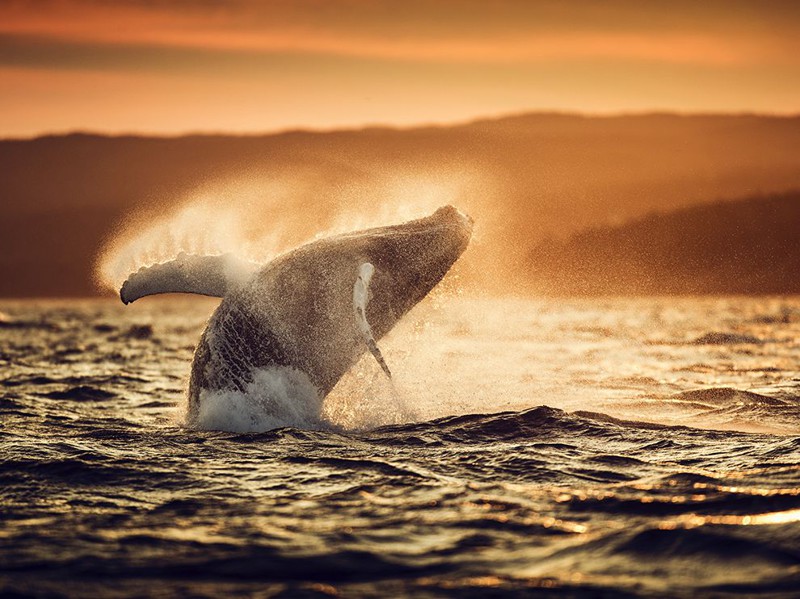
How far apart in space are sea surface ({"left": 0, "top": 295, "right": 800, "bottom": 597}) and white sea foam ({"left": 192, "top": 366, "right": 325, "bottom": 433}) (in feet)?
1.17

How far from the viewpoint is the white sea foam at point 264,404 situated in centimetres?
1138

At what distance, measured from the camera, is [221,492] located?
26.5 feet

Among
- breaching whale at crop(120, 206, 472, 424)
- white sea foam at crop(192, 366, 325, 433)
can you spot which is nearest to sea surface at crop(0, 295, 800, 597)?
white sea foam at crop(192, 366, 325, 433)

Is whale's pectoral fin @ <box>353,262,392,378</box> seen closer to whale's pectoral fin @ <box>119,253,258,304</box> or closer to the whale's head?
the whale's head

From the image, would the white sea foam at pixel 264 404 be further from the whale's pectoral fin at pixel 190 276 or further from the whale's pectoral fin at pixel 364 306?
the whale's pectoral fin at pixel 364 306

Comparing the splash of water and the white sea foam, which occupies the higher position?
the splash of water

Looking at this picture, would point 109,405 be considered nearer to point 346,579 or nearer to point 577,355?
point 346,579

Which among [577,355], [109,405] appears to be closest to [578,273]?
[577,355]

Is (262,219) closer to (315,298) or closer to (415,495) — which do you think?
(315,298)

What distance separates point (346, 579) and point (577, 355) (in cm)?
2037

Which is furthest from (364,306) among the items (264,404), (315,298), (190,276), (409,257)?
(190,276)

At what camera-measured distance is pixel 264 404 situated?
37.5ft

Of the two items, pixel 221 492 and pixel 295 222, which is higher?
pixel 295 222

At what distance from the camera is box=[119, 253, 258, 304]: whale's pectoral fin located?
11.7 m
